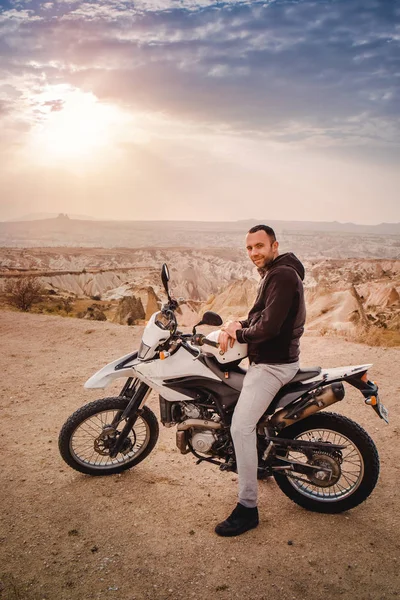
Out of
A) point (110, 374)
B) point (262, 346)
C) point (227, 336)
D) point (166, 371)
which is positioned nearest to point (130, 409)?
point (110, 374)

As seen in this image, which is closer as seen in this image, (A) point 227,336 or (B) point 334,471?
(A) point 227,336

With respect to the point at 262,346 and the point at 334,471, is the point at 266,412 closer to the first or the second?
the point at 262,346

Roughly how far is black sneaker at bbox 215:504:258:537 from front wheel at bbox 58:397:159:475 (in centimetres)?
129

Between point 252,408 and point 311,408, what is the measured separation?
0.57 meters

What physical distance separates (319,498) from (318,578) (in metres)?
0.85

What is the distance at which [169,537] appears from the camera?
3850mm

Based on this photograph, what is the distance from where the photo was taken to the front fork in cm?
441

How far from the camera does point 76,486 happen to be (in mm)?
4582

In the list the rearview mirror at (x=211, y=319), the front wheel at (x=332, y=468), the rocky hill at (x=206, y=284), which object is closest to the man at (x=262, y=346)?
the rearview mirror at (x=211, y=319)

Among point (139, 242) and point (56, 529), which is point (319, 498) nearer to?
point (56, 529)

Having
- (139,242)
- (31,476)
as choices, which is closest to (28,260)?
(31,476)

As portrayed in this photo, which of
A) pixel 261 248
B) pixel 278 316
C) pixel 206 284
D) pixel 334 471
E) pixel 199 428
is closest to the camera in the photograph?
pixel 278 316

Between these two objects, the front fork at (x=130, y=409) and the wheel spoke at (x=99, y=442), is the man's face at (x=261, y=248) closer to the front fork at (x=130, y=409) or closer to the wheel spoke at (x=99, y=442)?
the front fork at (x=130, y=409)

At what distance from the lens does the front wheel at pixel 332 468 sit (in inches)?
154
